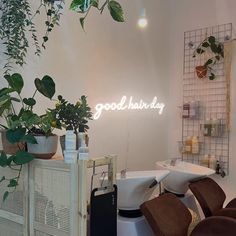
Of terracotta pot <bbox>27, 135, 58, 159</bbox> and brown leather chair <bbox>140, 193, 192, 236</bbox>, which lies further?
brown leather chair <bbox>140, 193, 192, 236</bbox>

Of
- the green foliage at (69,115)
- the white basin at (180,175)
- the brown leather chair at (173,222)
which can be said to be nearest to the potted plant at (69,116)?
the green foliage at (69,115)

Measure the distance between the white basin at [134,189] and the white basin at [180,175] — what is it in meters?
0.39

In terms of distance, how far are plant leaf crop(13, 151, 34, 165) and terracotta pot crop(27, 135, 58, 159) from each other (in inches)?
2.4

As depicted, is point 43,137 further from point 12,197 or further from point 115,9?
point 115,9

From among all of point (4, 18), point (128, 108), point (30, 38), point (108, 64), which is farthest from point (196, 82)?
Answer: point (4, 18)

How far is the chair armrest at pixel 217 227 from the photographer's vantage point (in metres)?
2.09

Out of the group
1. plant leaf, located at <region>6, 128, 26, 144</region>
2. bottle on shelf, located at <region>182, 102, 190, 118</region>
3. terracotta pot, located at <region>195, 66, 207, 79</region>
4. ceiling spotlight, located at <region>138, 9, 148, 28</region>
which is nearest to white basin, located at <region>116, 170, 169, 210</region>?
plant leaf, located at <region>6, 128, 26, 144</region>

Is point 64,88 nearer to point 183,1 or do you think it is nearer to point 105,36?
→ point 105,36

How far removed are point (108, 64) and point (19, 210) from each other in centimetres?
160

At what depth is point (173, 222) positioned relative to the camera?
222cm

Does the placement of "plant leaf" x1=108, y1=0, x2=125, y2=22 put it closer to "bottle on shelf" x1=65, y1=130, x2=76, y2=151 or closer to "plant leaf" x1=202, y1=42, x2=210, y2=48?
"bottle on shelf" x1=65, y1=130, x2=76, y2=151

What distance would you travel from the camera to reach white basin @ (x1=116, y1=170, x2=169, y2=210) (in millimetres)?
2221

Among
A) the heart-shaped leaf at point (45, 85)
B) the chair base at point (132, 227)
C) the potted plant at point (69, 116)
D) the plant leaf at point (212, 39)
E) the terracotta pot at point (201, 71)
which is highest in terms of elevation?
the plant leaf at point (212, 39)

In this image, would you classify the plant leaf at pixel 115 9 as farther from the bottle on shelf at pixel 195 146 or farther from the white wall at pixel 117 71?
the bottle on shelf at pixel 195 146
